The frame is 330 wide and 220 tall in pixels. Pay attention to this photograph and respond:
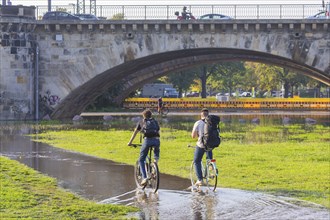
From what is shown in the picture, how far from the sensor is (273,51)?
48.0 meters

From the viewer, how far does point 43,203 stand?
16.7 m

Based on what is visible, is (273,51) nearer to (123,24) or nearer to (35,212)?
(123,24)

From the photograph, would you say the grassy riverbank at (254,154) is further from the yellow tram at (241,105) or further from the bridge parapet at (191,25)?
the yellow tram at (241,105)

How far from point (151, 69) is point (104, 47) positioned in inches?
578

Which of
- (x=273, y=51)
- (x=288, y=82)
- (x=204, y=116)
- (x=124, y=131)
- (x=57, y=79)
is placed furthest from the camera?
(x=288, y=82)

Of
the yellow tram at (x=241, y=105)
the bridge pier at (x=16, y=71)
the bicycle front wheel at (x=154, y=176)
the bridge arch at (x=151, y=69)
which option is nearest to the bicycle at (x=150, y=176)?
the bicycle front wheel at (x=154, y=176)

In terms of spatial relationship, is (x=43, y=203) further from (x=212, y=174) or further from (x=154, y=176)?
(x=212, y=174)

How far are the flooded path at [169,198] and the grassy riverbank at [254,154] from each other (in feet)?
3.11

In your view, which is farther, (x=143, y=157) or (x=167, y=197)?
(x=143, y=157)

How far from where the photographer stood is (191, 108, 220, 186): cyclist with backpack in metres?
18.1

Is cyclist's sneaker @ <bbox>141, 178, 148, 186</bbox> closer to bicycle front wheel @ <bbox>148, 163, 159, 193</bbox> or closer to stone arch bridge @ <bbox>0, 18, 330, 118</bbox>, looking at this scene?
bicycle front wheel @ <bbox>148, 163, 159, 193</bbox>

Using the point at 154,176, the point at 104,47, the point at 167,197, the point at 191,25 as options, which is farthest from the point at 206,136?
the point at 104,47

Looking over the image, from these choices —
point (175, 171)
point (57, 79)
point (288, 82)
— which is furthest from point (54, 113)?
point (288, 82)

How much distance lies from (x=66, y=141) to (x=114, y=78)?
24201 millimetres
